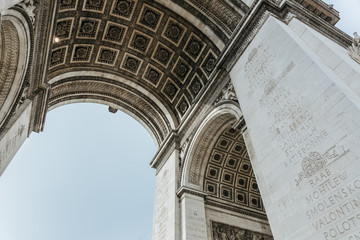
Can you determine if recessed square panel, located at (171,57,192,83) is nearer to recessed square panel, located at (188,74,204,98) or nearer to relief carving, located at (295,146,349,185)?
recessed square panel, located at (188,74,204,98)

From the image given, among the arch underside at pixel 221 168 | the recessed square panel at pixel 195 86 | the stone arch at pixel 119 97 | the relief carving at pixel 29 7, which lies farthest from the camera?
the stone arch at pixel 119 97

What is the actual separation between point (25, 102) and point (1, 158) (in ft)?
6.78

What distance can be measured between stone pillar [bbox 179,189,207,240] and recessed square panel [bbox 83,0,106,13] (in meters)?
8.99

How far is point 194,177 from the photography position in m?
12.2

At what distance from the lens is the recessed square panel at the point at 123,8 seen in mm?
12523

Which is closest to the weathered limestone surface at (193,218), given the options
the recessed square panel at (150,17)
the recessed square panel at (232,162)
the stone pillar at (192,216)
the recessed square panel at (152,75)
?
the stone pillar at (192,216)

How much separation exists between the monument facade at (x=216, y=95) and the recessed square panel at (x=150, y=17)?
0.16 feet

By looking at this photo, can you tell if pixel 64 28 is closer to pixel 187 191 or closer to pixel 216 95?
pixel 216 95

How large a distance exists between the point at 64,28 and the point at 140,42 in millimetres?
3672

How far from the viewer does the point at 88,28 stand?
504 inches

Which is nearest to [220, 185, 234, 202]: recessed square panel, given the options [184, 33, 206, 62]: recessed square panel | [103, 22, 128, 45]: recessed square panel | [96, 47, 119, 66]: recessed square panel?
[184, 33, 206, 62]: recessed square panel

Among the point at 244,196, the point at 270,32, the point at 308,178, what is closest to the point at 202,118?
the point at 244,196

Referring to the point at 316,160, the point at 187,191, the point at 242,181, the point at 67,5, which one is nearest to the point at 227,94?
the point at 187,191

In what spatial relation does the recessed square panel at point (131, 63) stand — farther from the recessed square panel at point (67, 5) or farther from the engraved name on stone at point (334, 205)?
the engraved name on stone at point (334, 205)
